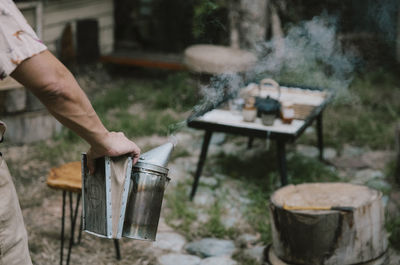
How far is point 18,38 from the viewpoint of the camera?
1805 mm

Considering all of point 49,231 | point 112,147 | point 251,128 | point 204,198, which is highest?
point 112,147

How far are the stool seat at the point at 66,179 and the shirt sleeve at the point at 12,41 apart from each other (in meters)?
2.13

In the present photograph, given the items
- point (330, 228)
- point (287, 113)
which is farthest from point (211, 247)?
point (287, 113)

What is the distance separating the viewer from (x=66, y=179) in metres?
3.91

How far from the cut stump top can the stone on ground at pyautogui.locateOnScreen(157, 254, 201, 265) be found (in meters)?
0.86

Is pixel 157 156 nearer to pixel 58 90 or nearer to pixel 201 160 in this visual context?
pixel 58 90

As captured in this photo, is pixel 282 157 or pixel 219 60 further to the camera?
pixel 219 60

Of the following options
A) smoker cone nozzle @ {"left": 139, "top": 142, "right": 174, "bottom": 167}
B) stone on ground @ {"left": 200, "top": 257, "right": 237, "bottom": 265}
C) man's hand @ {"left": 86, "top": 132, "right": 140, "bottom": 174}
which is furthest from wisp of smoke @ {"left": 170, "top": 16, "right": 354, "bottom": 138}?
man's hand @ {"left": 86, "top": 132, "right": 140, "bottom": 174}

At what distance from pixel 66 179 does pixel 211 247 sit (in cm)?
134

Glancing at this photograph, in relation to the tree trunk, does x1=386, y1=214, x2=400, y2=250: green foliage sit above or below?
below

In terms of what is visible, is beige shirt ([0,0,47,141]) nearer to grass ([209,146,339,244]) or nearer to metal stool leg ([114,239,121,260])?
metal stool leg ([114,239,121,260])

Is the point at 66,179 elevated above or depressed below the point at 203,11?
below

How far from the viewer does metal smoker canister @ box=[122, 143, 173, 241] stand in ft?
8.32

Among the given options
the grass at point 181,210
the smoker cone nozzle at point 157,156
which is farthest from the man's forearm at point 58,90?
the grass at point 181,210
